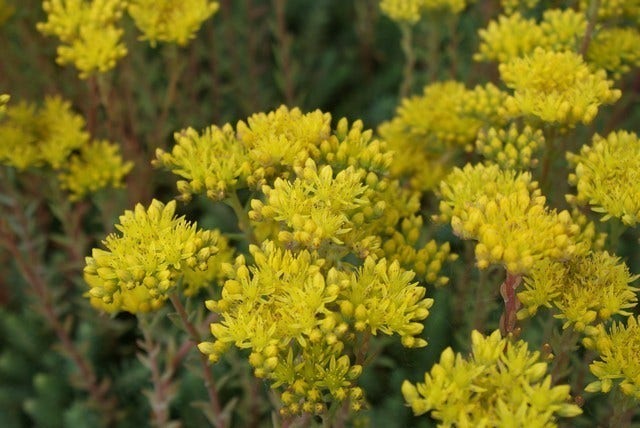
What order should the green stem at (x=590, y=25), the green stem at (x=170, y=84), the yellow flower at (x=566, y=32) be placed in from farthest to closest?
the green stem at (x=170, y=84)
the yellow flower at (x=566, y=32)
the green stem at (x=590, y=25)

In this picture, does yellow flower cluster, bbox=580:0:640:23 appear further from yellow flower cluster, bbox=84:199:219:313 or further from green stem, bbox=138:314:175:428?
green stem, bbox=138:314:175:428

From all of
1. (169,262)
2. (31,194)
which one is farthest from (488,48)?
(31,194)

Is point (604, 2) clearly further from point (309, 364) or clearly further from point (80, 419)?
point (80, 419)

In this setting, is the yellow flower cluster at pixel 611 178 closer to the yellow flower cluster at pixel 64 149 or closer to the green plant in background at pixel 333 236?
the green plant in background at pixel 333 236

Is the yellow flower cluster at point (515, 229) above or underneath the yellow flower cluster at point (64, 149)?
underneath

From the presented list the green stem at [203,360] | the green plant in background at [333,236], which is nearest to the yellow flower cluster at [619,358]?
the green plant in background at [333,236]

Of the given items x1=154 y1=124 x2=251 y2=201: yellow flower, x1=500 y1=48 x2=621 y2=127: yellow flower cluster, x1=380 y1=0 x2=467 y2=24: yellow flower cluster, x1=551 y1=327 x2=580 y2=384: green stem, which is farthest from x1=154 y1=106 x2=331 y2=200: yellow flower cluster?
x1=380 y1=0 x2=467 y2=24: yellow flower cluster

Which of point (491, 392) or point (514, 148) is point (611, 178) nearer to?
point (514, 148)
